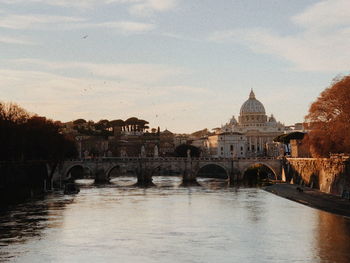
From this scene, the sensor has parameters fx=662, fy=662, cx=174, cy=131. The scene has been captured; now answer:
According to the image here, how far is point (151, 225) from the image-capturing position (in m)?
50.6

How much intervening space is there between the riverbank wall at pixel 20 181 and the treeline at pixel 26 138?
1.78m

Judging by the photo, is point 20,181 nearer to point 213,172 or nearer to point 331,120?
point 331,120

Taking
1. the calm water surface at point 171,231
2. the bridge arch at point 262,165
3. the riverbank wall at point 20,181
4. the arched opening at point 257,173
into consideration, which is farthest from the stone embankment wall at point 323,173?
the riverbank wall at point 20,181

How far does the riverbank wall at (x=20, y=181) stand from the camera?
70.0 m

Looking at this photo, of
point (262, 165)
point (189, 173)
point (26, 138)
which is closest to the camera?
point (26, 138)

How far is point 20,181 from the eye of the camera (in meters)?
80.2

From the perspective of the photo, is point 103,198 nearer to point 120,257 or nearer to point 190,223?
point 190,223

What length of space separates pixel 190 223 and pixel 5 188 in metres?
28.9

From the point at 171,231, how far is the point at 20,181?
37609 mm

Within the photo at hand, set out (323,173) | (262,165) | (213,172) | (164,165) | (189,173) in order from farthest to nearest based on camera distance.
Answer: (213,172)
(262,165)
(164,165)
(189,173)
(323,173)

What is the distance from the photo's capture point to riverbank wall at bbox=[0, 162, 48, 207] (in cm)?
7000

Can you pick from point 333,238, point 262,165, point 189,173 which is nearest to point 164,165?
point 189,173

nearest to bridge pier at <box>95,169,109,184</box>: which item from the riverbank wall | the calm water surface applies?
the riverbank wall

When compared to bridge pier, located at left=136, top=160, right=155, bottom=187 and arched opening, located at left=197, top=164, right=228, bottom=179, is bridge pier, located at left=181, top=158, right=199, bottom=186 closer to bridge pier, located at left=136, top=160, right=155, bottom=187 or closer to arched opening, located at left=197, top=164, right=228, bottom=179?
bridge pier, located at left=136, top=160, right=155, bottom=187
